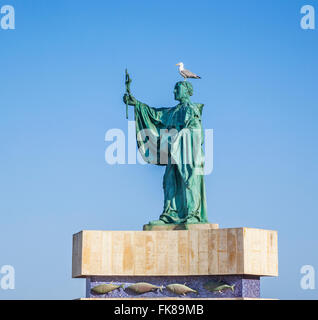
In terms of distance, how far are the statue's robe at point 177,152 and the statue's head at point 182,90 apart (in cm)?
28

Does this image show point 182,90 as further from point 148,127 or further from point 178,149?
point 178,149

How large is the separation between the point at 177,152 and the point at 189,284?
14.8ft

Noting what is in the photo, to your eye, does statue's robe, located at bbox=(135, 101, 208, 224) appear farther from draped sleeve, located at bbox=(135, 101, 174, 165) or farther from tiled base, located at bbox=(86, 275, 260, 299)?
tiled base, located at bbox=(86, 275, 260, 299)

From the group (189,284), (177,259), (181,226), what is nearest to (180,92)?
(181,226)

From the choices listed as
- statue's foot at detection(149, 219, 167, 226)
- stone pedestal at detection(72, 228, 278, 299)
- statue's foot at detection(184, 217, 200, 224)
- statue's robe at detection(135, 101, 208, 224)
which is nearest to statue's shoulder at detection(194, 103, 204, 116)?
statue's robe at detection(135, 101, 208, 224)

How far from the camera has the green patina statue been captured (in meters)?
30.5

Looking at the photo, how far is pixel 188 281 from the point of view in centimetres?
2905

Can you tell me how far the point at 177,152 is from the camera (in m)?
30.9

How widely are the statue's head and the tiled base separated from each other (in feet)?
20.7

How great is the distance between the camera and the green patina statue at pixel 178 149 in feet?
100

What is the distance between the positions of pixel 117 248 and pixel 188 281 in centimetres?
244
